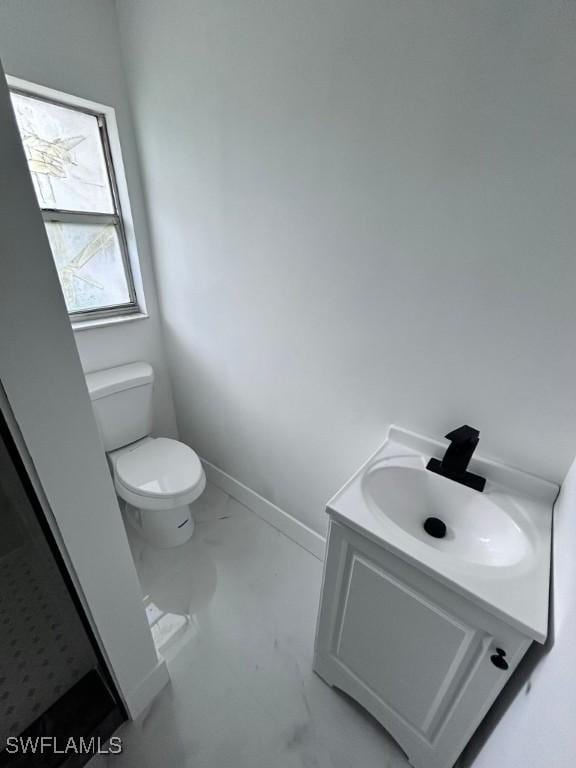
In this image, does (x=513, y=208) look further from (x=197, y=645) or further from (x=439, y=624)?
(x=197, y=645)

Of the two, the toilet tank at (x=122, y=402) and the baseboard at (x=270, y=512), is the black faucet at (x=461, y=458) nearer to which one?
the baseboard at (x=270, y=512)

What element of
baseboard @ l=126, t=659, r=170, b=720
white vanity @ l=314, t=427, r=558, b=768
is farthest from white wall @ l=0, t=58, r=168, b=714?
white vanity @ l=314, t=427, r=558, b=768

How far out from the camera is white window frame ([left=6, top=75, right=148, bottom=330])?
4.26 ft

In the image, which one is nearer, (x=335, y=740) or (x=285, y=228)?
(x=335, y=740)

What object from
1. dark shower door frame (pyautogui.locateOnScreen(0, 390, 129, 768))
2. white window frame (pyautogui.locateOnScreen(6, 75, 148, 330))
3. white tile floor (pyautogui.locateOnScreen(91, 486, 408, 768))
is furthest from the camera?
white window frame (pyautogui.locateOnScreen(6, 75, 148, 330))

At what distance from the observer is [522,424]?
91cm

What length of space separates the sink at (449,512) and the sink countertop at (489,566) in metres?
0.02

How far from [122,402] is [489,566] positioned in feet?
5.30

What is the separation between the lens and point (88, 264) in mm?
1620

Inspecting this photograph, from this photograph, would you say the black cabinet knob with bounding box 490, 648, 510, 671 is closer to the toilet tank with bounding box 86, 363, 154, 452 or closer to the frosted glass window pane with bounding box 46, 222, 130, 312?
the toilet tank with bounding box 86, 363, 154, 452

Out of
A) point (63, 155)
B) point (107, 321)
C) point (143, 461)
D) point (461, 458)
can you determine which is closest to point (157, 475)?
point (143, 461)

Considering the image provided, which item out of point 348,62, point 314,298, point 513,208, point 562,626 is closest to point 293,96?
point 348,62

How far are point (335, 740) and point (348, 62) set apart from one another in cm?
208

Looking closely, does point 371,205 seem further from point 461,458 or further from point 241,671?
point 241,671
